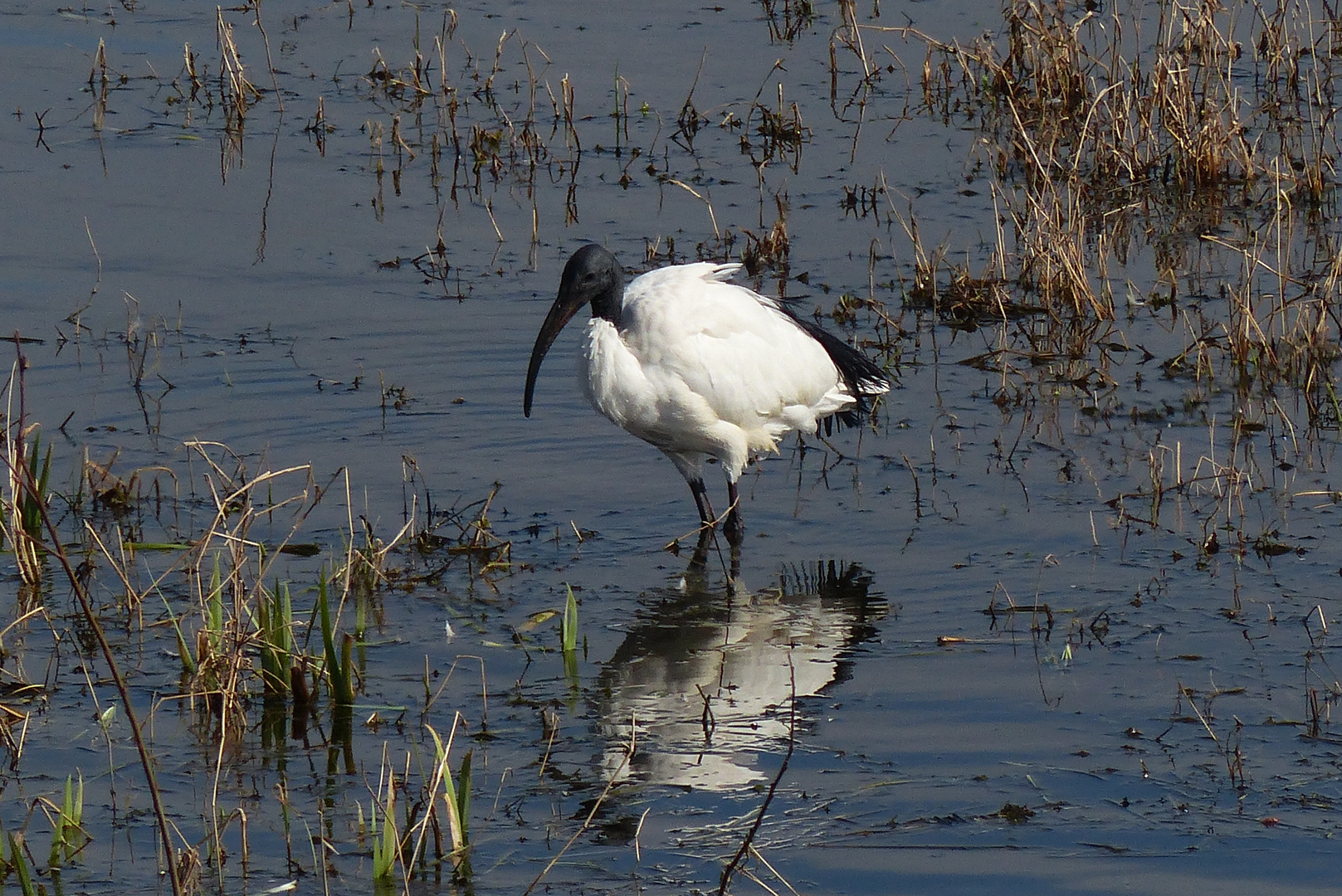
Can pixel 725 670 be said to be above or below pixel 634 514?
below

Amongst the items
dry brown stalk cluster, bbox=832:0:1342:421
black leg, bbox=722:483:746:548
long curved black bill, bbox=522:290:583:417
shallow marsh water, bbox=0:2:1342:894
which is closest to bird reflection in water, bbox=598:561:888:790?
shallow marsh water, bbox=0:2:1342:894

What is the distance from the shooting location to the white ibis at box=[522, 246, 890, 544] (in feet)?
21.6

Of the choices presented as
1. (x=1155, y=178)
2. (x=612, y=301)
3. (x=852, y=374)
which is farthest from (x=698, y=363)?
(x=1155, y=178)

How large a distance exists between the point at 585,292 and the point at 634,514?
2.87 ft

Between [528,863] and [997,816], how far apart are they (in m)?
1.16

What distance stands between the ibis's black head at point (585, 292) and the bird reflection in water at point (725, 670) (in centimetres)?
A: 101

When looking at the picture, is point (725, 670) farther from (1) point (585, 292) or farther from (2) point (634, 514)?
(1) point (585, 292)

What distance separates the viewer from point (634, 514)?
7031 millimetres

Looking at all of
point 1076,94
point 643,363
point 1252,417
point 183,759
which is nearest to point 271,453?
point 643,363

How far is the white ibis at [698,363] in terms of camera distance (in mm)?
6598

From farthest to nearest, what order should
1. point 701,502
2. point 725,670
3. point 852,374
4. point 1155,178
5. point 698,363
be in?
1. point 1155,178
2. point 852,374
3. point 701,502
4. point 698,363
5. point 725,670

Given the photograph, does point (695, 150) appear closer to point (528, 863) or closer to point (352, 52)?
point (352, 52)

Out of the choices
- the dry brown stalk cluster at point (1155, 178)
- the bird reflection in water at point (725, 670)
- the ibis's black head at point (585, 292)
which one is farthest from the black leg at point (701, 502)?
the dry brown stalk cluster at point (1155, 178)

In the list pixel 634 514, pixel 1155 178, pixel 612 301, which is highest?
pixel 1155 178
